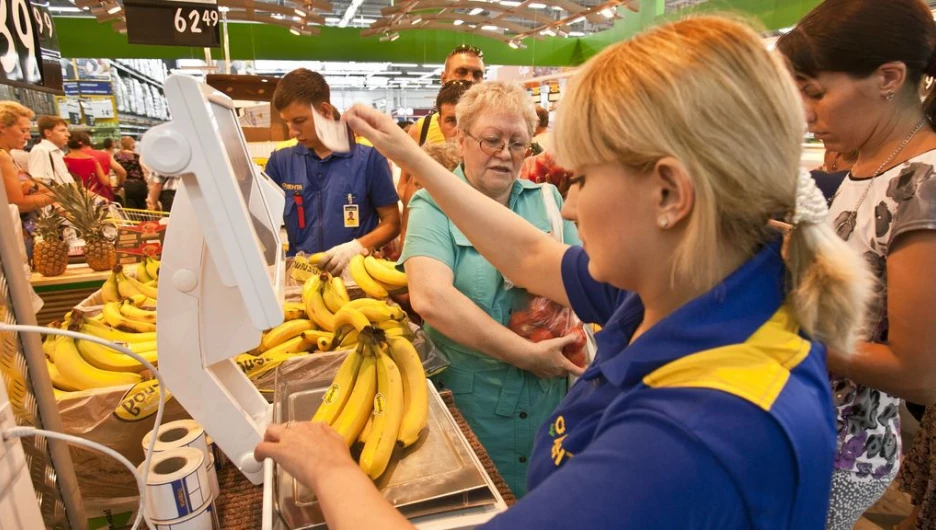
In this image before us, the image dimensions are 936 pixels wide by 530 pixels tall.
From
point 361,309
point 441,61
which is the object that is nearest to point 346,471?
point 361,309

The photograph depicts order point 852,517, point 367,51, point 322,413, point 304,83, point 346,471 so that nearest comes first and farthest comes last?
point 346,471 → point 322,413 → point 852,517 → point 304,83 → point 367,51

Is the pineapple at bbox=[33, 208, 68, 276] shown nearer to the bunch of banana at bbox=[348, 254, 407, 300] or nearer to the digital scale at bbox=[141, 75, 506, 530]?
the bunch of banana at bbox=[348, 254, 407, 300]

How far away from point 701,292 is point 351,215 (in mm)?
2633

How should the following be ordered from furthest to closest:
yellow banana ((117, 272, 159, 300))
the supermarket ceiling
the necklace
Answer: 1. the supermarket ceiling
2. yellow banana ((117, 272, 159, 300))
3. the necklace

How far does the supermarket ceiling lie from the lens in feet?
28.3

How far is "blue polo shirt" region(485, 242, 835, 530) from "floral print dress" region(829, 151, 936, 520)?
31.4 inches

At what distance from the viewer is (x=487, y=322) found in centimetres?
162

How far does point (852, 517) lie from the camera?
1457mm

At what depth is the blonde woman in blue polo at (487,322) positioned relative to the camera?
163 cm


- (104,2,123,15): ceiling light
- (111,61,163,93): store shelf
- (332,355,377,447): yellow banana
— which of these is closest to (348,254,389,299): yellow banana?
(332,355,377,447): yellow banana

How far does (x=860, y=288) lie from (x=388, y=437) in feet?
2.93

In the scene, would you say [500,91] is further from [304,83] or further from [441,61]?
[441,61]

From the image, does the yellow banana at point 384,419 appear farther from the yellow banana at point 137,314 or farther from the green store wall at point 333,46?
the green store wall at point 333,46

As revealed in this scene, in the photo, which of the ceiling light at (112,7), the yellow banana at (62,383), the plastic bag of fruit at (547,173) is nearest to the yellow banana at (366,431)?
the yellow banana at (62,383)
